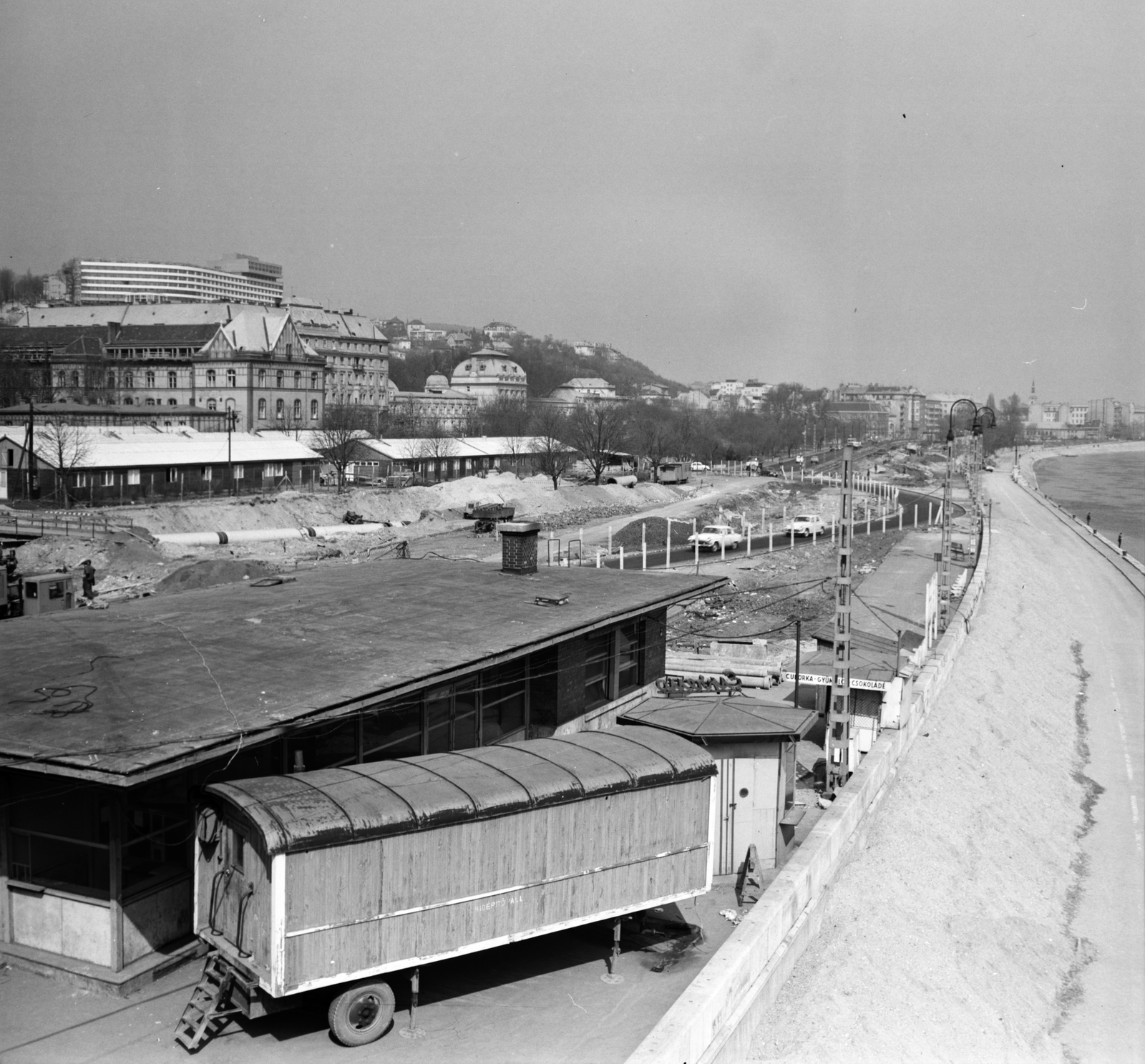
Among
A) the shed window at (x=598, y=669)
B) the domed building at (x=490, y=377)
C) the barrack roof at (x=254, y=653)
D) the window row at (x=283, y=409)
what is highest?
the domed building at (x=490, y=377)

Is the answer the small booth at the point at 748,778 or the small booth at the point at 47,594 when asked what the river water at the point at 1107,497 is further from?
the small booth at the point at 47,594

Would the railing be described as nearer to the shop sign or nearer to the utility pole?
the shop sign

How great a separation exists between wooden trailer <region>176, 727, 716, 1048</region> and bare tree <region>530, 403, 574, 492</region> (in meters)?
64.7

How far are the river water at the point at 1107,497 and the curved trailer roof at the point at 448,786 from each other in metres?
68.6

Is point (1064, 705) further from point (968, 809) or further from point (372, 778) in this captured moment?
point (372, 778)

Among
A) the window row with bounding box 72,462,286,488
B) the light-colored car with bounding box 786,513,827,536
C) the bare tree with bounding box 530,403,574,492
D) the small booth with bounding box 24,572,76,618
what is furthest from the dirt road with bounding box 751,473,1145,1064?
the bare tree with bounding box 530,403,574,492

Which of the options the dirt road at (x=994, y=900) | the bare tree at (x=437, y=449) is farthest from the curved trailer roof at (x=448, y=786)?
the bare tree at (x=437, y=449)

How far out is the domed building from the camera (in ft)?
557

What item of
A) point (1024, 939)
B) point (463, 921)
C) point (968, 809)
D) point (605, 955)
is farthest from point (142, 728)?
point (968, 809)

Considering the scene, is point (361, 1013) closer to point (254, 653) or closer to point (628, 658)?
point (254, 653)

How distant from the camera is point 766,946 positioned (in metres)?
A: 12.9

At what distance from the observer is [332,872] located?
10453 millimetres

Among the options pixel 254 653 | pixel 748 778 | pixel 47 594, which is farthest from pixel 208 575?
pixel 748 778

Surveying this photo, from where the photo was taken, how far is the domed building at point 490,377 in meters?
170
